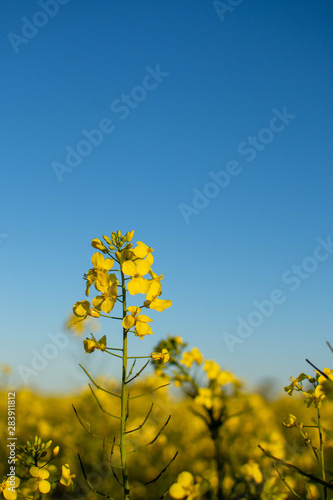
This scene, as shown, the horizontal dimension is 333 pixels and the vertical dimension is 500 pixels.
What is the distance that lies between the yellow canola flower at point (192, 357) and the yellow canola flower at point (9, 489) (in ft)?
4.85

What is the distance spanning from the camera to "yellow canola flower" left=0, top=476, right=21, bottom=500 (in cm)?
181

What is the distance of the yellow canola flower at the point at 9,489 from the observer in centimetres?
181

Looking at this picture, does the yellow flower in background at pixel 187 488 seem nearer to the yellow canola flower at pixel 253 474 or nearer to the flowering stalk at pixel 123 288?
the flowering stalk at pixel 123 288

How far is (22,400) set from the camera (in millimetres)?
8172

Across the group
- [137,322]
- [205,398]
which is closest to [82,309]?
[137,322]

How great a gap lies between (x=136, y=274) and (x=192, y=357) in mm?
1554

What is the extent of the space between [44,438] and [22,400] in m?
1.65

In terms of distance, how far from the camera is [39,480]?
76.2 inches

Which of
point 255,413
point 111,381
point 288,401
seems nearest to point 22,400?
point 111,381

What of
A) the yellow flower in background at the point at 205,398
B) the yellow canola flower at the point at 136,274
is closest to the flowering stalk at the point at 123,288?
the yellow canola flower at the point at 136,274

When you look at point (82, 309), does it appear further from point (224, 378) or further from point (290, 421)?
point (224, 378)

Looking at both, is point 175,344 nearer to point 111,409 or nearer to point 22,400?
point 111,409

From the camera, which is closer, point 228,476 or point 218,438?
point 218,438

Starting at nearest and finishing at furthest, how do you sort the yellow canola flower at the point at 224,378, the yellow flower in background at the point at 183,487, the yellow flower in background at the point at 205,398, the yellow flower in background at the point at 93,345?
the yellow flower in background at the point at 183,487, the yellow flower in background at the point at 93,345, the yellow flower in background at the point at 205,398, the yellow canola flower at the point at 224,378
